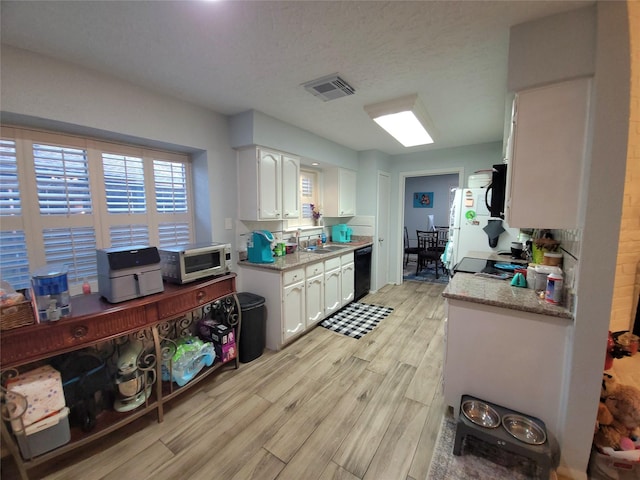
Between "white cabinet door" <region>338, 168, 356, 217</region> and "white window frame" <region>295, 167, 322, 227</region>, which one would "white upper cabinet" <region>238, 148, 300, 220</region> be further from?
"white cabinet door" <region>338, 168, 356, 217</region>

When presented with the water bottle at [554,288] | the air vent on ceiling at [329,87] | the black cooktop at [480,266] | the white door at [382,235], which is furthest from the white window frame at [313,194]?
the water bottle at [554,288]

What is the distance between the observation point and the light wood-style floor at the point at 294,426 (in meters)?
1.46

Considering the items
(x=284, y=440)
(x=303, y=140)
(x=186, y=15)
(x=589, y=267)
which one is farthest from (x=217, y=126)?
(x=589, y=267)

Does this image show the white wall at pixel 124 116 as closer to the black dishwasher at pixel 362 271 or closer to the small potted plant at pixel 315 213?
the small potted plant at pixel 315 213

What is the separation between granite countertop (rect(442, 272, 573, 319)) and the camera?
4.76 feet

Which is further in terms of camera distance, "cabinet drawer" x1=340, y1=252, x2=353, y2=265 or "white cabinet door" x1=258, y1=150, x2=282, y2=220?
"cabinet drawer" x1=340, y1=252, x2=353, y2=265

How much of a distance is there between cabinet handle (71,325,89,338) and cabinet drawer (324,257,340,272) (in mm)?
2255

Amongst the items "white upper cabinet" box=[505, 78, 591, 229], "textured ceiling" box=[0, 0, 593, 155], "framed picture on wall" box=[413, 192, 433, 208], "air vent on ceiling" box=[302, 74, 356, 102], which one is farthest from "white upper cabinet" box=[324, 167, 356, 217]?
"framed picture on wall" box=[413, 192, 433, 208]

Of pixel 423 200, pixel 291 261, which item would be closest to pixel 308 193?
pixel 291 261

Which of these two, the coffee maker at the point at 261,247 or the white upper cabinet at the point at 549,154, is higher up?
the white upper cabinet at the point at 549,154

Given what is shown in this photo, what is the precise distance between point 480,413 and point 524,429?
0.71 feet

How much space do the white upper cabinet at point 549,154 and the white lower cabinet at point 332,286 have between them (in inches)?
83.4

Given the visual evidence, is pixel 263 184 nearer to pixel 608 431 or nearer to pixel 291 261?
pixel 291 261

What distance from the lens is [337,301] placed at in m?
3.53
